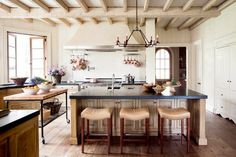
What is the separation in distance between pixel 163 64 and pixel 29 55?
5808 millimetres

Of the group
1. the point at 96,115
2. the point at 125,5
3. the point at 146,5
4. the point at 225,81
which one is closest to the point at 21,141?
the point at 96,115

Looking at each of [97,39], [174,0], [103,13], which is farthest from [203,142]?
[97,39]

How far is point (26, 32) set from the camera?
6.44 m

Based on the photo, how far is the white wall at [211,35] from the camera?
511 cm

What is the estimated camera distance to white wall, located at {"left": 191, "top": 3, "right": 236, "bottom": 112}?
201 inches

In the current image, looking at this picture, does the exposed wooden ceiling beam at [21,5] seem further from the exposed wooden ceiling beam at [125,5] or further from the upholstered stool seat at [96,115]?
the upholstered stool seat at [96,115]

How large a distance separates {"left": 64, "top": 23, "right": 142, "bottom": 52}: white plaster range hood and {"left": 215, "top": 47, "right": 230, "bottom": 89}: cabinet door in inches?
97.9

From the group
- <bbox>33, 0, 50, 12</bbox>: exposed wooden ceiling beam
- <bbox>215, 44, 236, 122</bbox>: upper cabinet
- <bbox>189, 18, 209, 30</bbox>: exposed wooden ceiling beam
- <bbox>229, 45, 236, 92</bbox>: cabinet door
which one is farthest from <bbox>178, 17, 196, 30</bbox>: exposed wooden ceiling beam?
<bbox>33, 0, 50, 12</bbox>: exposed wooden ceiling beam

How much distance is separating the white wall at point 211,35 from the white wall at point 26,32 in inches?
197

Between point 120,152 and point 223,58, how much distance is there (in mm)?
3950

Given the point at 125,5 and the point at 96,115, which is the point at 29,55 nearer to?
the point at 125,5

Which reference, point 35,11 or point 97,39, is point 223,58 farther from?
point 35,11

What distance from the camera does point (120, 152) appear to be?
129 inches

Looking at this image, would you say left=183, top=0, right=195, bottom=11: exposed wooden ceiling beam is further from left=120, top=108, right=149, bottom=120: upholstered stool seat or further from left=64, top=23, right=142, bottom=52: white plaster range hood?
left=120, top=108, right=149, bottom=120: upholstered stool seat
